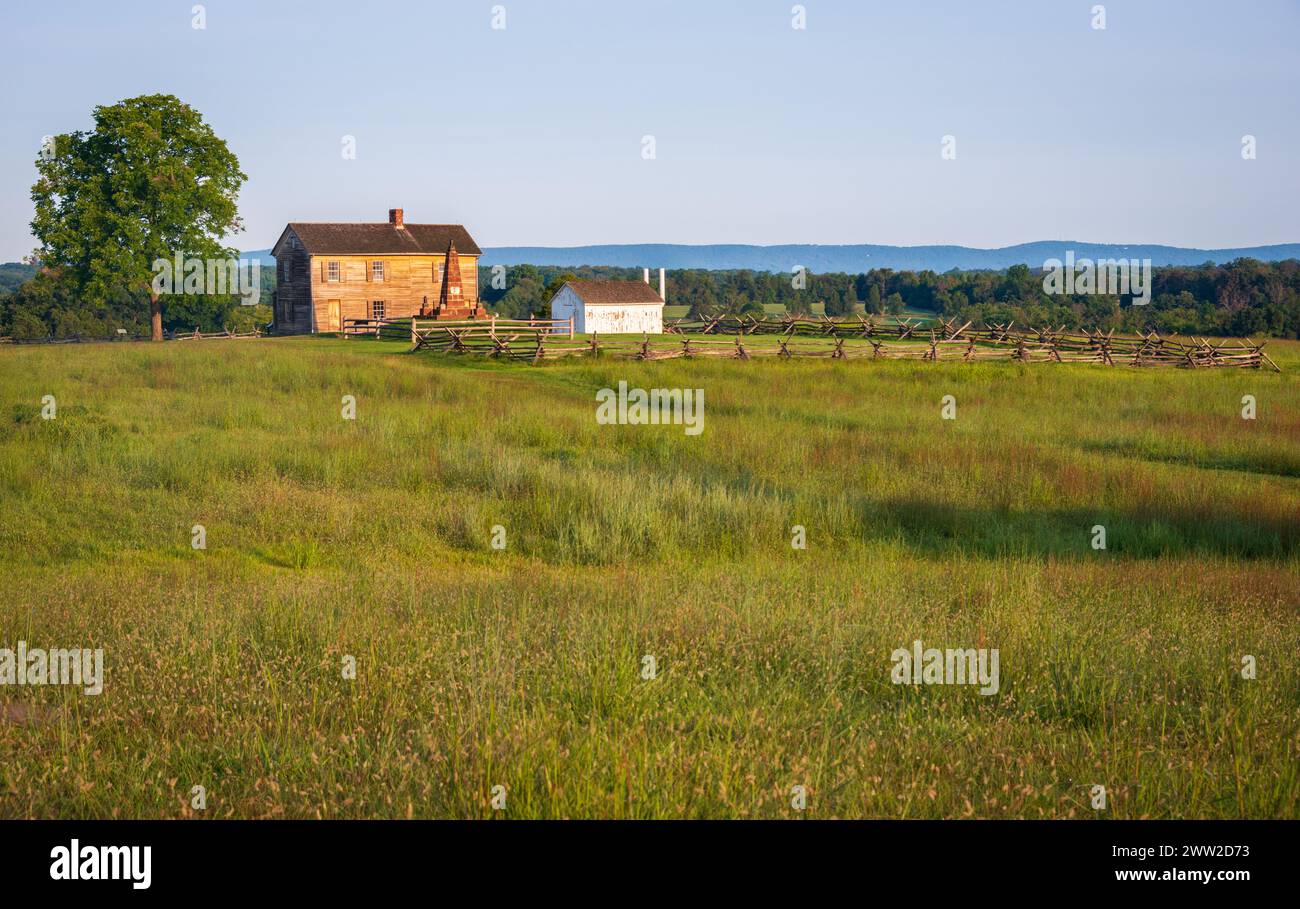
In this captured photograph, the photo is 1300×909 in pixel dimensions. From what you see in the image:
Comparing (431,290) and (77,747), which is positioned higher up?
(431,290)

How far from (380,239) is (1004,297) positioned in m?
57.0

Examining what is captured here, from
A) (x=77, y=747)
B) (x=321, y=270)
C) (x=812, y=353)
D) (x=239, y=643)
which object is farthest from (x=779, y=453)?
(x=321, y=270)

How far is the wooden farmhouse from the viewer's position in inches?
2336

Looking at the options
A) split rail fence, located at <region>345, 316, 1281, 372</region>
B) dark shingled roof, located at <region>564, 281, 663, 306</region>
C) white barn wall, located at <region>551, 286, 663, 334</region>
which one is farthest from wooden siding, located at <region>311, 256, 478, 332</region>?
dark shingled roof, located at <region>564, 281, 663, 306</region>

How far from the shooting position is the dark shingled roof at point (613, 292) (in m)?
66.4

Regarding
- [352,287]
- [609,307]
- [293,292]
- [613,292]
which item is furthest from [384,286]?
[613,292]

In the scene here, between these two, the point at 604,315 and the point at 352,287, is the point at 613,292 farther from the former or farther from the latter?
the point at 352,287

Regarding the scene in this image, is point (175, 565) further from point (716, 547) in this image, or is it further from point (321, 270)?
point (321, 270)

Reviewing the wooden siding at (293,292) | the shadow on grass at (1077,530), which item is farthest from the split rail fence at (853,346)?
the shadow on grass at (1077,530)

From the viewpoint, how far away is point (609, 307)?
66.5 meters

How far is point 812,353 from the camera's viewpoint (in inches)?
1828

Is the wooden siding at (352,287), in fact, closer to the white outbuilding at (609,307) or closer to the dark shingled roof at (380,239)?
the dark shingled roof at (380,239)

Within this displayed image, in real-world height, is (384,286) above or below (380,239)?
below
